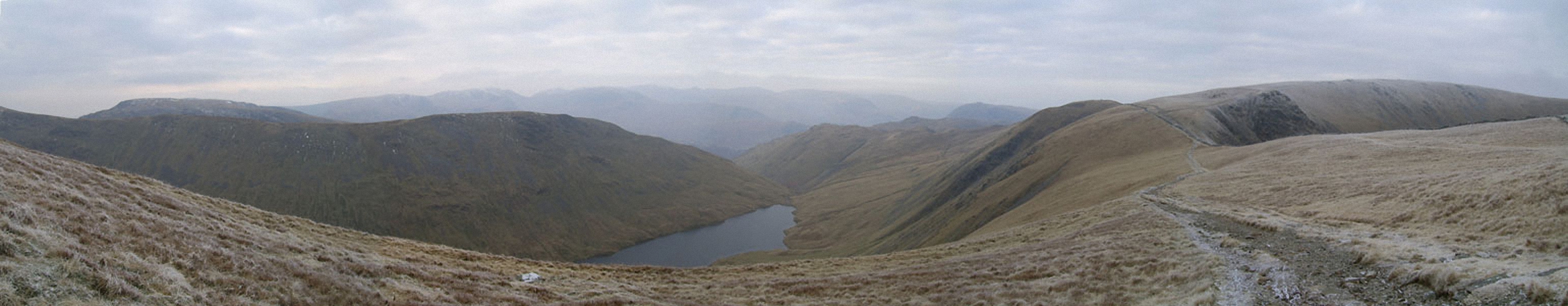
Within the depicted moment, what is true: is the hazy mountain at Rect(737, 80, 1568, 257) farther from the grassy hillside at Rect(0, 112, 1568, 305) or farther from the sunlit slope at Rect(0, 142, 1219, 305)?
the sunlit slope at Rect(0, 142, 1219, 305)

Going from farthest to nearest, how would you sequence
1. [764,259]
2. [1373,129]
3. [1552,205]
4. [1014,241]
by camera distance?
[1373,129] → [764,259] → [1014,241] → [1552,205]

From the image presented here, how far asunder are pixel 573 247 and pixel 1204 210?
431ft

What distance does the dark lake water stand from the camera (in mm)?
122438

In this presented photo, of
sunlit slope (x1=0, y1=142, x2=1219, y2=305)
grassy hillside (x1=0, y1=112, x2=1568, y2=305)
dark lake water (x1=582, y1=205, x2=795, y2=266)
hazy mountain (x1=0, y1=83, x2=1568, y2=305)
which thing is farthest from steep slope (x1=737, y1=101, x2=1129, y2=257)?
sunlit slope (x1=0, y1=142, x2=1219, y2=305)

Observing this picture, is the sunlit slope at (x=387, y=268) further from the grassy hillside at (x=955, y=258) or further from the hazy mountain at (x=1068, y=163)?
the hazy mountain at (x=1068, y=163)

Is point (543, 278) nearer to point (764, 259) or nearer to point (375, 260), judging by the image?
point (375, 260)

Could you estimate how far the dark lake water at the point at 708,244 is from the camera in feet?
402

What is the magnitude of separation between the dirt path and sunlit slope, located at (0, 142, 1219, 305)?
41.5 inches

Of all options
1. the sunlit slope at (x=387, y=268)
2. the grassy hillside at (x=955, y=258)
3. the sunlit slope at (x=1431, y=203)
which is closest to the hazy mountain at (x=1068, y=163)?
the sunlit slope at (x=1431, y=203)

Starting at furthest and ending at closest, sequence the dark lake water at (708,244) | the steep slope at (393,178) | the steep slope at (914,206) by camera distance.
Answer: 1. the steep slope at (393,178)
2. the dark lake water at (708,244)
3. the steep slope at (914,206)

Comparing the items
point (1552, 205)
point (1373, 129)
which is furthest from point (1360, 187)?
point (1373, 129)

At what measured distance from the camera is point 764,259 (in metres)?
107

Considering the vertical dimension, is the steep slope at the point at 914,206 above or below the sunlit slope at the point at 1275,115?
below

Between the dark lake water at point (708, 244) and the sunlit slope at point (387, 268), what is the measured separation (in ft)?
275
